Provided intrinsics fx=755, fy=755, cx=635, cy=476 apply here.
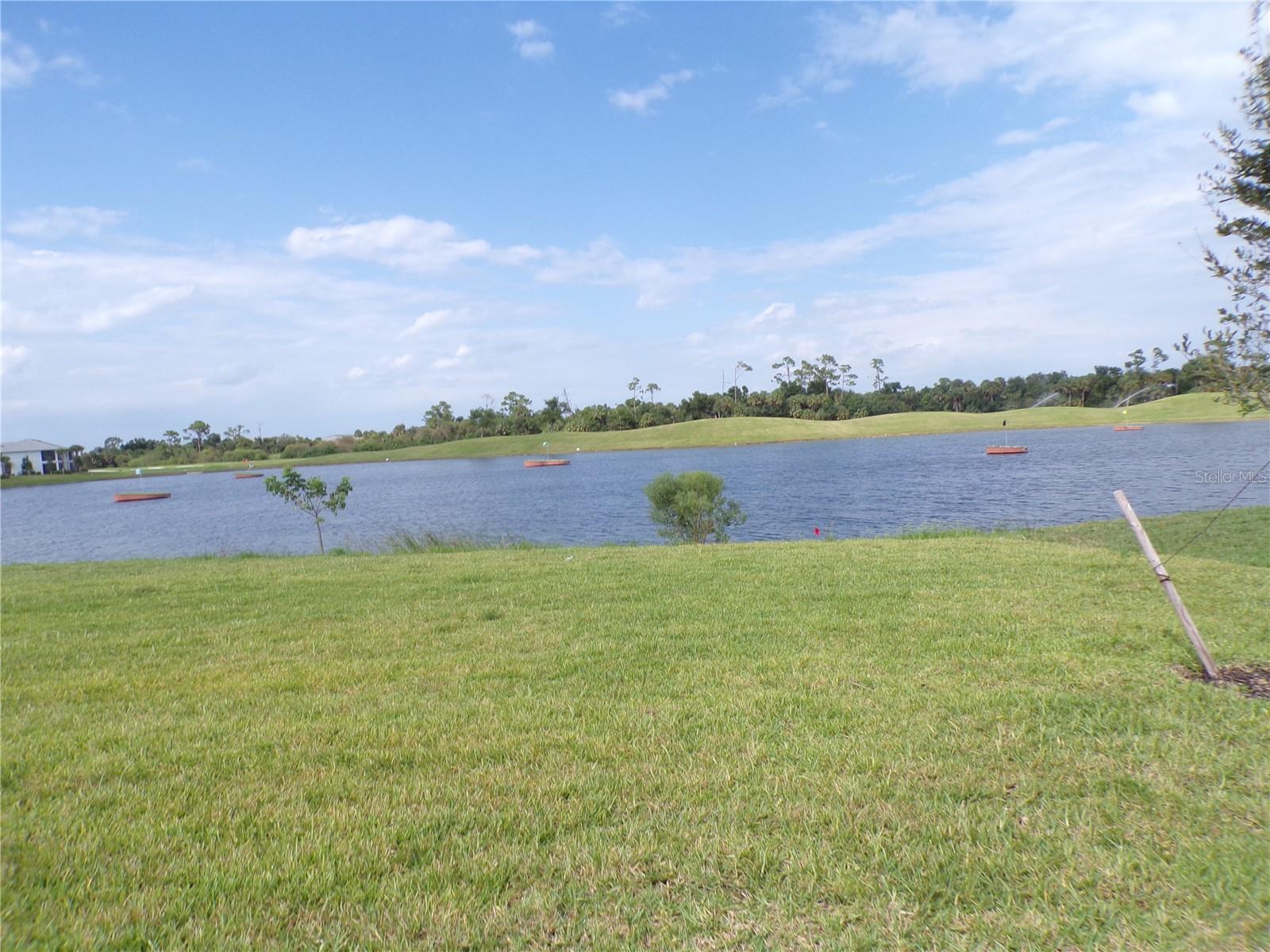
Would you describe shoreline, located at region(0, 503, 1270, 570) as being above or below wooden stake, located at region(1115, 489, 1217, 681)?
below

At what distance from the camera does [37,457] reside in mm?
121312

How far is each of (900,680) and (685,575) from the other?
5.17 meters

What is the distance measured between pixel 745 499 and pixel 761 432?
265ft

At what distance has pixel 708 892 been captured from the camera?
3.30m

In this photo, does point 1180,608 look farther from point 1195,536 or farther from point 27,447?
point 27,447

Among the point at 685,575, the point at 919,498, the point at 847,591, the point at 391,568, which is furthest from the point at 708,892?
the point at 919,498

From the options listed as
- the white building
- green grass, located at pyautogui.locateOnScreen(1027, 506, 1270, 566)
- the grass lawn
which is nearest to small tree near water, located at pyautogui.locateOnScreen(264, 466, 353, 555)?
the grass lawn

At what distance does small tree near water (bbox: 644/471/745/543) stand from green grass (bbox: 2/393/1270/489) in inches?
3409

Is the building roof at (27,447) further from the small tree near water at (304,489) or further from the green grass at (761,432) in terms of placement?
the small tree near water at (304,489)

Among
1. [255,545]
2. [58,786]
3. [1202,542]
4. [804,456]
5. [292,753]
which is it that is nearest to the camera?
[58,786]

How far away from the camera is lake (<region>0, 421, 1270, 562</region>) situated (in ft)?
94.3

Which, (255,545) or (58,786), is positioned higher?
(58,786)

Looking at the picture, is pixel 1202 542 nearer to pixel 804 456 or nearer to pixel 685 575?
pixel 685 575

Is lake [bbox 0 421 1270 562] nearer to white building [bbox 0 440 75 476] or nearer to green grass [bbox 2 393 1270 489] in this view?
green grass [bbox 2 393 1270 489]
